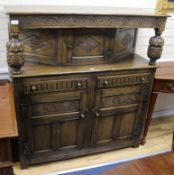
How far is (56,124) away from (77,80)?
0.43 m

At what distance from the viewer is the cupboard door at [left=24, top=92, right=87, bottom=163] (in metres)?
1.94

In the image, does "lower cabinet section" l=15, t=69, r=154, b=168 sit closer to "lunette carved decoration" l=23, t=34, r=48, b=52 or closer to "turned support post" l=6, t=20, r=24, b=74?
"turned support post" l=6, t=20, r=24, b=74

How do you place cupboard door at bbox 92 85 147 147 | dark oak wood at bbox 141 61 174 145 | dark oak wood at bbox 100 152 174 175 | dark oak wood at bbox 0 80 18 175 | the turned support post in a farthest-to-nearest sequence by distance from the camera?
1. dark oak wood at bbox 141 61 174 145
2. cupboard door at bbox 92 85 147 147
3. the turned support post
4. dark oak wood at bbox 0 80 18 175
5. dark oak wood at bbox 100 152 174 175

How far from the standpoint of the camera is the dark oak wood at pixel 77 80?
1794 mm

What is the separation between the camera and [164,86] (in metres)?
2.28

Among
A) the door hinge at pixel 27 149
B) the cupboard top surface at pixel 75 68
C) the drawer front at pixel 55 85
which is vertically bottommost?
the door hinge at pixel 27 149

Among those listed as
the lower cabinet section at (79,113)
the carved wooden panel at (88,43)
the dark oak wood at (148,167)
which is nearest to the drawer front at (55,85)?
the lower cabinet section at (79,113)

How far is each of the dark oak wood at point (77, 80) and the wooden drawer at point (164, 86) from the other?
0.36ft

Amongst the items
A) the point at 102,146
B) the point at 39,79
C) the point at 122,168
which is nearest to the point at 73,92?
the point at 39,79

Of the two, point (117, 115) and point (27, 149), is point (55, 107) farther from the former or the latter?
point (117, 115)

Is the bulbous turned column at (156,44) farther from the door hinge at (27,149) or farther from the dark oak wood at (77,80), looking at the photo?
the door hinge at (27,149)

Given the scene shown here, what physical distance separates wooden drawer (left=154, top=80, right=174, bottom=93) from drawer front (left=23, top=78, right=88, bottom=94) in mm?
730

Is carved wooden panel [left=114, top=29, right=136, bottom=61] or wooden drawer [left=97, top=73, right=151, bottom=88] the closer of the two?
wooden drawer [left=97, top=73, right=151, bottom=88]

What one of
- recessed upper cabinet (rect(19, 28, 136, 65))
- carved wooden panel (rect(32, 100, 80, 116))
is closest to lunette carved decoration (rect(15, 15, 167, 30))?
recessed upper cabinet (rect(19, 28, 136, 65))
